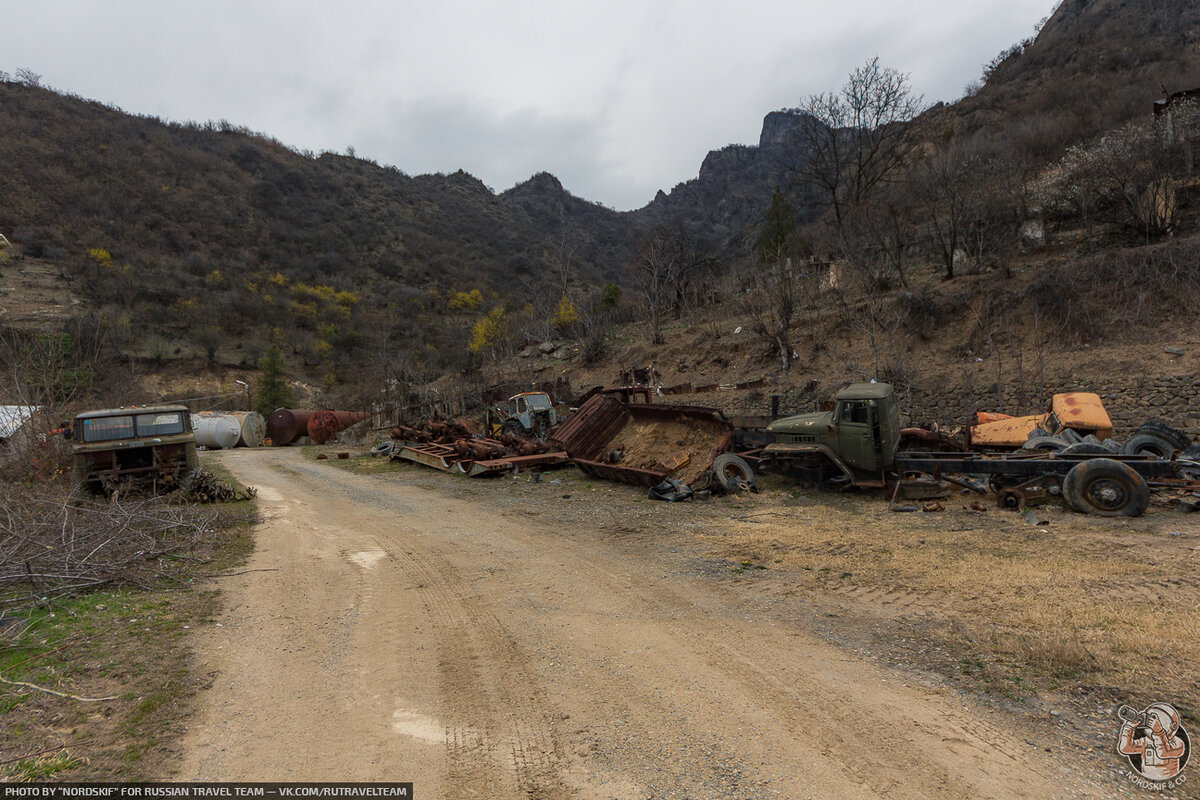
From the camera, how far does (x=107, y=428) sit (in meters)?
10.1

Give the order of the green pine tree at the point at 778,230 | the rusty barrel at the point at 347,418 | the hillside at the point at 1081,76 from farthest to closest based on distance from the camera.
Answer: the green pine tree at the point at 778,230 → the hillside at the point at 1081,76 → the rusty barrel at the point at 347,418

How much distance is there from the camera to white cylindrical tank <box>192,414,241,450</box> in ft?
90.4

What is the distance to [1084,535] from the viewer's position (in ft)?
22.2

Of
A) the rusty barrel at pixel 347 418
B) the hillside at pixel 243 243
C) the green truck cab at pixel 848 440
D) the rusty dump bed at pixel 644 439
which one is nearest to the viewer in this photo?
the green truck cab at pixel 848 440

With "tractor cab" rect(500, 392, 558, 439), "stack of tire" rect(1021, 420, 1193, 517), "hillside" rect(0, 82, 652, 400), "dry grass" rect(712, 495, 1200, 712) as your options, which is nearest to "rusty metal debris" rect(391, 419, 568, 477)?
"tractor cab" rect(500, 392, 558, 439)

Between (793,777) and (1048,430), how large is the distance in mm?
11063

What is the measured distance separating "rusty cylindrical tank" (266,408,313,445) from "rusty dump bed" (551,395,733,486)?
70.7 feet

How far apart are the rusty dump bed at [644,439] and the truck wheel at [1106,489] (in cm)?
521

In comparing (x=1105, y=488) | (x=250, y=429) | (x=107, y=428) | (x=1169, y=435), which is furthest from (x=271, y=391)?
(x=1169, y=435)

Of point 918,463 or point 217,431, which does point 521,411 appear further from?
point 217,431

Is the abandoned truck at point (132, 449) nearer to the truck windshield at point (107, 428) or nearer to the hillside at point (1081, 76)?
the truck windshield at point (107, 428)

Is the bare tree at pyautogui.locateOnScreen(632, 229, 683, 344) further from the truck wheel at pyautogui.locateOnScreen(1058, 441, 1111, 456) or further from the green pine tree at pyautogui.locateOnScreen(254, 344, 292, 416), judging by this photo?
the green pine tree at pyautogui.locateOnScreen(254, 344, 292, 416)

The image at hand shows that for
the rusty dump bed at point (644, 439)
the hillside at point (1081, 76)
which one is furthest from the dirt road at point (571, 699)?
the hillside at point (1081, 76)

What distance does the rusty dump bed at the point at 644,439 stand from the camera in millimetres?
11031
